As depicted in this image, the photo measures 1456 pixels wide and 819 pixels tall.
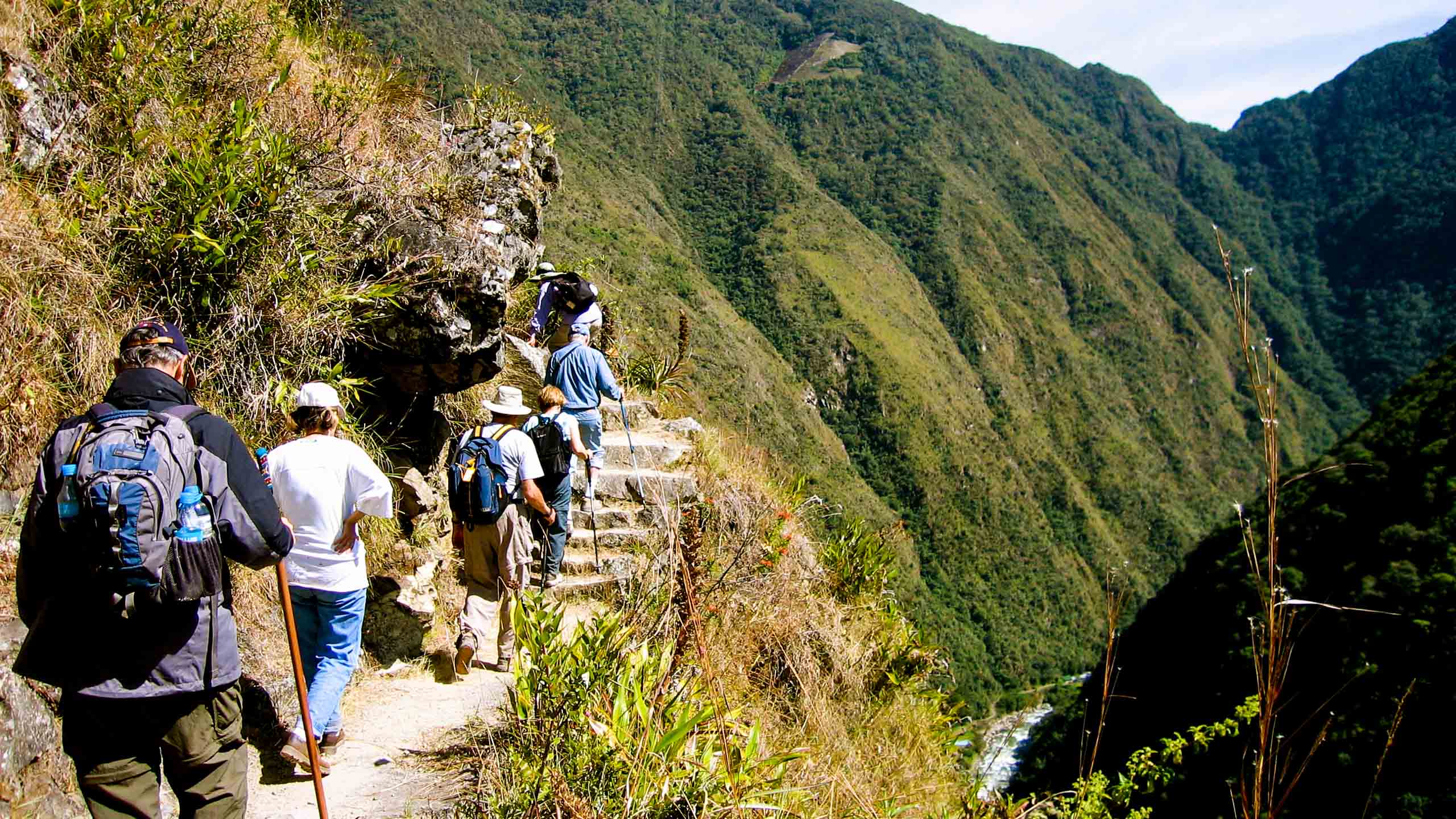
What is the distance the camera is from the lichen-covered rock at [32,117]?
13.1 ft

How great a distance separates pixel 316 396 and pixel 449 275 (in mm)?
1804

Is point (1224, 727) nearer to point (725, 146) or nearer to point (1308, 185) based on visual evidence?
point (725, 146)

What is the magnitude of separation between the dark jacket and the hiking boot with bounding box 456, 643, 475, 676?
7.08 feet

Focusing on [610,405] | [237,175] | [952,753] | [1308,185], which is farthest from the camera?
[1308,185]

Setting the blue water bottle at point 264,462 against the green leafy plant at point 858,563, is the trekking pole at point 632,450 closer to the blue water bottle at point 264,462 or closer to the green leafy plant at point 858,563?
the green leafy plant at point 858,563

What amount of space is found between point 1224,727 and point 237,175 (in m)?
A: 5.76

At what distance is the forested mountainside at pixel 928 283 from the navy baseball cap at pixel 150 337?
29.7m

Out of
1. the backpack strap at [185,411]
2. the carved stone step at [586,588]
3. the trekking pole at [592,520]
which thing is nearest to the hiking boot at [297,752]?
the backpack strap at [185,411]

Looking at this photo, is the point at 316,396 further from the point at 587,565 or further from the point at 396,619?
the point at 587,565

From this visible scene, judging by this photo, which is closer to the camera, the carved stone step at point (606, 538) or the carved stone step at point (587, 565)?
the carved stone step at point (587, 565)

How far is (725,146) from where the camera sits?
105188mm

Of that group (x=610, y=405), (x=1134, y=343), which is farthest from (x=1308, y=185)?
(x=610, y=405)

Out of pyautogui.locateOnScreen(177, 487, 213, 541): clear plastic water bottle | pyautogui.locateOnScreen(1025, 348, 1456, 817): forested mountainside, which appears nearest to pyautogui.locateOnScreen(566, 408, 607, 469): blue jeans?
pyautogui.locateOnScreen(177, 487, 213, 541): clear plastic water bottle

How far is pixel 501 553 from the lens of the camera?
4422 millimetres
